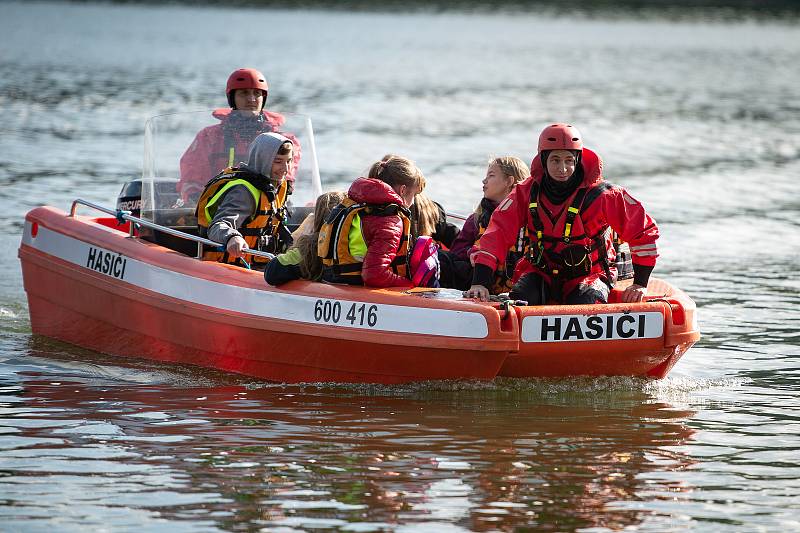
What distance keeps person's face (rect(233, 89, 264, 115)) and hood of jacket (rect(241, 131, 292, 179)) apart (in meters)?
1.35

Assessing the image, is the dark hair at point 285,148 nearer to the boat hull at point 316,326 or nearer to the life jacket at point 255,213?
the life jacket at point 255,213

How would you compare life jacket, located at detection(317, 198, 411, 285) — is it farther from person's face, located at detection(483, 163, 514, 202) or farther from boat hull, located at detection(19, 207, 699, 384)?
person's face, located at detection(483, 163, 514, 202)

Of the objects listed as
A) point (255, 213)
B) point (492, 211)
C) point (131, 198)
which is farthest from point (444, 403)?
point (131, 198)

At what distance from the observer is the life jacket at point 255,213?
8898 mm

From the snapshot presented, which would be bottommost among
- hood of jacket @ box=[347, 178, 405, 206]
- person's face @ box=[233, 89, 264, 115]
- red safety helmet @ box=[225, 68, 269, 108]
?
hood of jacket @ box=[347, 178, 405, 206]

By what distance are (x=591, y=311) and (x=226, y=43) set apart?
38112 millimetres

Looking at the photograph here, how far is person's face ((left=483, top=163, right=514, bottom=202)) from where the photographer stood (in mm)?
8766

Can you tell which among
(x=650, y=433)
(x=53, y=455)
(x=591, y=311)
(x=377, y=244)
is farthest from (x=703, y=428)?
(x=53, y=455)

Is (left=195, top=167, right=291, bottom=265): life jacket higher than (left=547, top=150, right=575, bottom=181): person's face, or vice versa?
(left=547, top=150, right=575, bottom=181): person's face

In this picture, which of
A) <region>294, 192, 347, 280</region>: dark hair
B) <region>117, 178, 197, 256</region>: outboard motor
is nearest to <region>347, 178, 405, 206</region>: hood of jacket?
<region>294, 192, 347, 280</region>: dark hair

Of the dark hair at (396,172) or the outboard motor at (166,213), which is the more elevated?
the dark hair at (396,172)

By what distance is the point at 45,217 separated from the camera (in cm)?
1021

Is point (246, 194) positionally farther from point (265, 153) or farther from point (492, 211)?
point (492, 211)

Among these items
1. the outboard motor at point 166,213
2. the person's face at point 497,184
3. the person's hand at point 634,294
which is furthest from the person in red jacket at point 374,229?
the outboard motor at point 166,213
